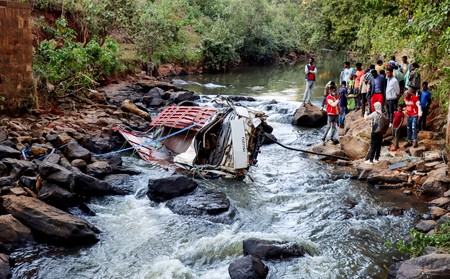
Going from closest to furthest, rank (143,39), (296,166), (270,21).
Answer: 1. (296,166)
2. (143,39)
3. (270,21)

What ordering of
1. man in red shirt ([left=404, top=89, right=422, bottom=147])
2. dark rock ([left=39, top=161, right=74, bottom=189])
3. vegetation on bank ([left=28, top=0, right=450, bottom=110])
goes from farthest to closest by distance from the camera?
vegetation on bank ([left=28, top=0, right=450, bottom=110]) < man in red shirt ([left=404, top=89, right=422, bottom=147]) < dark rock ([left=39, top=161, right=74, bottom=189])

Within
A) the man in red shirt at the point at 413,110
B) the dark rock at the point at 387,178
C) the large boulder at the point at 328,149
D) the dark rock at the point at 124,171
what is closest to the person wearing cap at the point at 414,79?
the man in red shirt at the point at 413,110

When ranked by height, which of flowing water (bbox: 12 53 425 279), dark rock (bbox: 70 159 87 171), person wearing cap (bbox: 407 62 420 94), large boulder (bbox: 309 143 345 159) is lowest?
flowing water (bbox: 12 53 425 279)

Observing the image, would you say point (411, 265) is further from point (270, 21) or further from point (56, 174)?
point (270, 21)

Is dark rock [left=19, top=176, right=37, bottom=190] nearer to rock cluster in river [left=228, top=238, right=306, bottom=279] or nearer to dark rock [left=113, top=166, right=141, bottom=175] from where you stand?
dark rock [left=113, top=166, right=141, bottom=175]

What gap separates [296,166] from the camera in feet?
40.7

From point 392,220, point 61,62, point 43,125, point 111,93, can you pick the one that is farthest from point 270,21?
point 392,220

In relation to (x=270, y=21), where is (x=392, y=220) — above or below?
below

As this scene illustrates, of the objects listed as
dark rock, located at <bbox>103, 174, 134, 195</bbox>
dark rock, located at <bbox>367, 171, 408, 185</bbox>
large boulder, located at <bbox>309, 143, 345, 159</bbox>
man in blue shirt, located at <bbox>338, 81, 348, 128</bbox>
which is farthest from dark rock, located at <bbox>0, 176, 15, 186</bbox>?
man in blue shirt, located at <bbox>338, 81, 348, 128</bbox>

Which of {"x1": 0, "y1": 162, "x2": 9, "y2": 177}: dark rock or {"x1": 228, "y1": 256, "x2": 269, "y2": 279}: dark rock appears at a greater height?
{"x1": 0, "y1": 162, "x2": 9, "y2": 177}: dark rock

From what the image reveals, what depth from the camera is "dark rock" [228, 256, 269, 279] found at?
625cm

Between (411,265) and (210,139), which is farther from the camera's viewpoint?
(210,139)

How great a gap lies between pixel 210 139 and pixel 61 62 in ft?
22.0

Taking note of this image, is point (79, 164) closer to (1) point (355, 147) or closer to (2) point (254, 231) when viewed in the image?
(2) point (254, 231)
